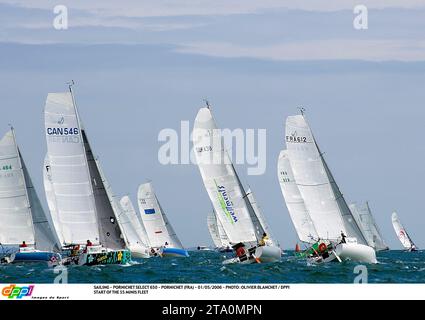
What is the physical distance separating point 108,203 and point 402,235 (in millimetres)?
101604

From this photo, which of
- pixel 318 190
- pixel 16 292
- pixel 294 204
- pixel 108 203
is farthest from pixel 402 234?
pixel 16 292

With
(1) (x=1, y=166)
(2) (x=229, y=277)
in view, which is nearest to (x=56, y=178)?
(1) (x=1, y=166)

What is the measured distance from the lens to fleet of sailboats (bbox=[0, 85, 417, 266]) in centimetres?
4928

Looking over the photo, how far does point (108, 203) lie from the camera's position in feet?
168

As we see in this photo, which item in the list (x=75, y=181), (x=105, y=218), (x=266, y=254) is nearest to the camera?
(x=75, y=181)

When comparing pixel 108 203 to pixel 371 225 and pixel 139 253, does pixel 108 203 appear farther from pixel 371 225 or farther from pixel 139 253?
pixel 371 225

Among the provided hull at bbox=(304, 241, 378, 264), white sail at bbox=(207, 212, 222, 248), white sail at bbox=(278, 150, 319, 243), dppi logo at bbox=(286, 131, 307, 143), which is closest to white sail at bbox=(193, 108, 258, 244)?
dppi logo at bbox=(286, 131, 307, 143)

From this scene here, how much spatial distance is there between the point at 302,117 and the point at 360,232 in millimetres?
8040

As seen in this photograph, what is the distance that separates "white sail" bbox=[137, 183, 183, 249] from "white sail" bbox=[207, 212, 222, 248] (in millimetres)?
44515

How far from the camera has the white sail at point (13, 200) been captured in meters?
59.7

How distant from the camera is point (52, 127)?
4909 centimetres

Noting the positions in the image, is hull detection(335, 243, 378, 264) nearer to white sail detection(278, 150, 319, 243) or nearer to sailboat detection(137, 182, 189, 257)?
white sail detection(278, 150, 319, 243)

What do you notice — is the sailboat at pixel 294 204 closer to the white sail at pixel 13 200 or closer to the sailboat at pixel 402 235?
the white sail at pixel 13 200

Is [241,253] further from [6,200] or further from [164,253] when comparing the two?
[164,253]
